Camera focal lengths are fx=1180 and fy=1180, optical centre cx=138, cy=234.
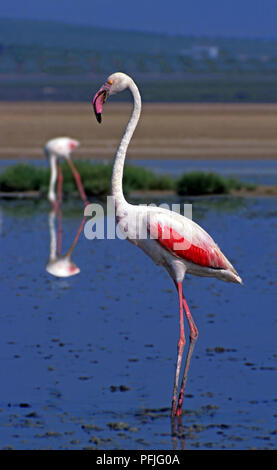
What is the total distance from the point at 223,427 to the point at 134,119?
222 centimetres

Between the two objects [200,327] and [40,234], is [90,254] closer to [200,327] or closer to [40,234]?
[40,234]

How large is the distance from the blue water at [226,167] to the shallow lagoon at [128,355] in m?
10.7

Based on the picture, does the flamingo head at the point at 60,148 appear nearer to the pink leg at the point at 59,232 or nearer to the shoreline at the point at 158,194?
the shoreline at the point at 158,194

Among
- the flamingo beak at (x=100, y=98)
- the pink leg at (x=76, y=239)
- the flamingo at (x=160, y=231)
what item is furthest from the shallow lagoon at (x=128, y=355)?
the flamingo beak at (x=100, y=98)

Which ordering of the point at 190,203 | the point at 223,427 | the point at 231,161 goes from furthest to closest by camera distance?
the point at 231,161 → the point at 190,203 → the point at 223,427

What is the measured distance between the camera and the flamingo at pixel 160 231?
8000mm

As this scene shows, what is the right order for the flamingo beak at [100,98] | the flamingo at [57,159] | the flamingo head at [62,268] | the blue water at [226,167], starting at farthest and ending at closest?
the blue water at [226,167] → the flamingo at [57,159] → the flamingo head at [62,268] → the flamingo beak at [100,98]

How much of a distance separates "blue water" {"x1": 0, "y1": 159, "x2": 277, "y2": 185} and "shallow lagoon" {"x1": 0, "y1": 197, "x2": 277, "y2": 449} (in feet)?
35.2

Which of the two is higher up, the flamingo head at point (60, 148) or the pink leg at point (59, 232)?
the flamingo head at point (60, 148)

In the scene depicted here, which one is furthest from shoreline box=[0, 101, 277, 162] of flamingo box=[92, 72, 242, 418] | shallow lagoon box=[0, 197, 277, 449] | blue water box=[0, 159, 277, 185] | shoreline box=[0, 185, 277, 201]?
flamingo box=[92, 72, 242, 418]

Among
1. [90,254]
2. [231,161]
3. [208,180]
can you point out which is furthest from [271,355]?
[231,161]

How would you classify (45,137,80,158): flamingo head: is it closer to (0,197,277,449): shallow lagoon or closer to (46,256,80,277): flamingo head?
(0,197,277,449): shallow lagoon

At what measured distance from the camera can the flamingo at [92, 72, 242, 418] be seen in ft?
26.2
